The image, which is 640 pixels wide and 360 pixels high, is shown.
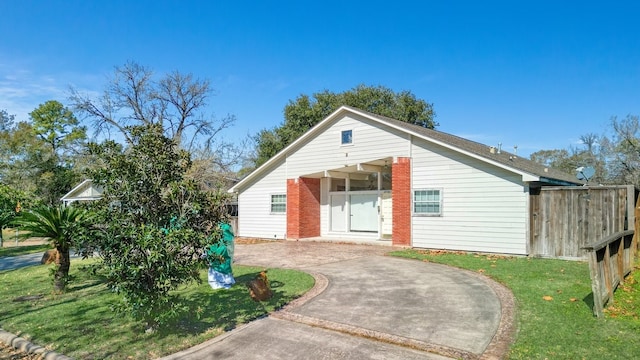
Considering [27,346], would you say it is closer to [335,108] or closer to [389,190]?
[389,190]


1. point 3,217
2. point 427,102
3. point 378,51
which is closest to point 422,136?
point 378,51

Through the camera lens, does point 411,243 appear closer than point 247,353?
No

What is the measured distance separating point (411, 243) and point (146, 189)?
36.7ft

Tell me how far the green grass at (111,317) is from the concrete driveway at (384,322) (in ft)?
1.21

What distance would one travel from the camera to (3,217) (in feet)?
54.2

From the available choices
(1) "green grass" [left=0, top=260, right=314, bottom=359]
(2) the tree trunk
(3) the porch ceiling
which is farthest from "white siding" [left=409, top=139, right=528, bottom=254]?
(2) the tree trunk

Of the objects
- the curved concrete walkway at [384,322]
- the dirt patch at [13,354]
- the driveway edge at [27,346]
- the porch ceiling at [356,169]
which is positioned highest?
the porch ceiling at [356,169]

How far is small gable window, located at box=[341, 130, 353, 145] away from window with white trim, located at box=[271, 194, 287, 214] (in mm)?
4164

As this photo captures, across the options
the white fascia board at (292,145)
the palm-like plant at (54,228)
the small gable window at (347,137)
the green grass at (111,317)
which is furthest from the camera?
the white fascia board at (292,145)

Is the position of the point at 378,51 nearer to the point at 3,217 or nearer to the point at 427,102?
the point at 427,102

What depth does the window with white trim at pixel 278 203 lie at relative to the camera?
18.8m

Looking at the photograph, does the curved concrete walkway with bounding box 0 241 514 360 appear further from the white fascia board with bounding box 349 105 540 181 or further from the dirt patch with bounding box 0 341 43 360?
the white fascia board with bounding box 349 105 540 181

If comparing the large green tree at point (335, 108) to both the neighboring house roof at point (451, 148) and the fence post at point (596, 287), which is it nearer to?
the neighboring house roof at point (451, 148)

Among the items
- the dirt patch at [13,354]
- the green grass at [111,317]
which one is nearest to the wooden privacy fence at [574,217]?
the green grass at [111,317]
